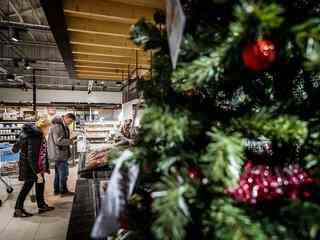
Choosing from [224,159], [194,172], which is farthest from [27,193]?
[224,159]

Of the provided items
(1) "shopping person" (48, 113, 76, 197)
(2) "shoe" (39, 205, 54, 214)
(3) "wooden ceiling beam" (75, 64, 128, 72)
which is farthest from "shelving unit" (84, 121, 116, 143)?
(2) "shoe" (39, 205, 54, 214)

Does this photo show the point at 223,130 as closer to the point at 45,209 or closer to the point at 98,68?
the point at 45,209

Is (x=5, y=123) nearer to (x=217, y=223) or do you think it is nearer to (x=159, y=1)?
(x=159, y=1)

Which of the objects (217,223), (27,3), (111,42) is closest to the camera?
(217,223)

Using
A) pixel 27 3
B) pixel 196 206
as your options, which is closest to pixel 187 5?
pixel 196 206

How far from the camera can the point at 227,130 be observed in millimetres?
727

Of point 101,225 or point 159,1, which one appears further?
point 159,1

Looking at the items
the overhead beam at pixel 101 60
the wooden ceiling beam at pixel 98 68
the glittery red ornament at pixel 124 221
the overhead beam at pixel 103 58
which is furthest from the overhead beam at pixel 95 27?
the glittery red ornament at pixel 124 221

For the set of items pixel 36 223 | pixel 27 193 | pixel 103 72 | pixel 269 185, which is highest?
pixel 103 72

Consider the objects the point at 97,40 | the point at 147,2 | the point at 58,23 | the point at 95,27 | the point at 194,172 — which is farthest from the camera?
the point at 97,40

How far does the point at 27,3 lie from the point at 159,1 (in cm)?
500

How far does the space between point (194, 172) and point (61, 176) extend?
5066mm

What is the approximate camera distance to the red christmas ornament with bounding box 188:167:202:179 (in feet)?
2.35

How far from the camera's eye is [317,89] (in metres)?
0.88
